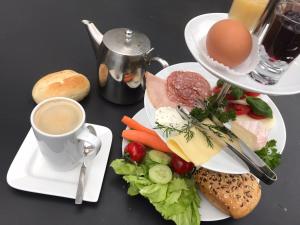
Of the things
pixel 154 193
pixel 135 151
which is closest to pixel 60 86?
pixel 135 151

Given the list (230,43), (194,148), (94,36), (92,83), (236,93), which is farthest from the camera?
(92,83)

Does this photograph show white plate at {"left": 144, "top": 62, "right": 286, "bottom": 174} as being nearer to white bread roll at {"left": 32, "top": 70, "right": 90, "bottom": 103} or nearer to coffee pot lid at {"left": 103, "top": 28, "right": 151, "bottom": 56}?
coffee pot lid at {"left": 103, "top": 28, "right": 151, "bottom": 56}

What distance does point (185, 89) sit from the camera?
76cm

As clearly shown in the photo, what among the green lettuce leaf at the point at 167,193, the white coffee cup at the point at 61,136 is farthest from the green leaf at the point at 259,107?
the white coffee cup at the point at 61,136

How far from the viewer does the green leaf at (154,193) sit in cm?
73

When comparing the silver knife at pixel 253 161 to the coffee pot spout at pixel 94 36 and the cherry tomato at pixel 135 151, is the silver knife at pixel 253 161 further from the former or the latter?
the coffee pot spout at pixel 94 36

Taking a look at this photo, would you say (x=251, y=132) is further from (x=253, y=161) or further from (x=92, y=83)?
(x=92, y=83)

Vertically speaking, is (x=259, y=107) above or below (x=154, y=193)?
above

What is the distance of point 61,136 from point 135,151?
0.21 m

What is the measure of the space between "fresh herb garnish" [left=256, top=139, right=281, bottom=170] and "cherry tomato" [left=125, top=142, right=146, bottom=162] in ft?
0.92

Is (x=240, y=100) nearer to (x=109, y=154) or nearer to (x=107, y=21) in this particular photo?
(x=109, y=154)

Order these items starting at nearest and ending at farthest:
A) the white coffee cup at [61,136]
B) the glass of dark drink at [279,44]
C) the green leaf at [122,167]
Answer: the glass of dark drink at [279,44]
the white coffee cup at [61,136]
the green leaf at [122,167]

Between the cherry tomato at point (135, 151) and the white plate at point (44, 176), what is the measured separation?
0.06 metres

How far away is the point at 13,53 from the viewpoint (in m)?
1.04
